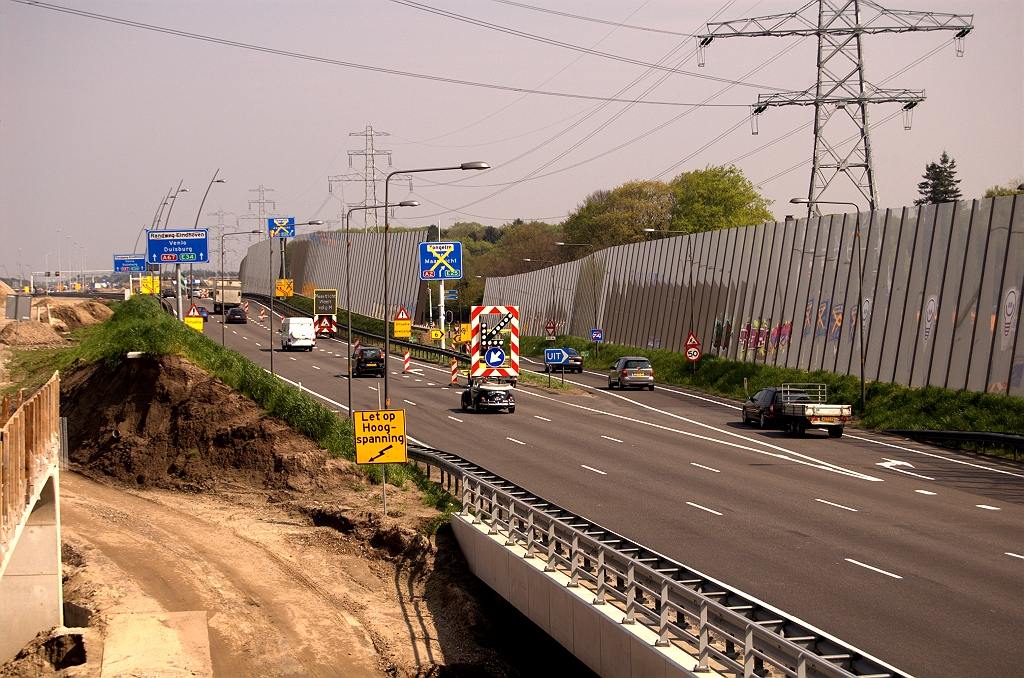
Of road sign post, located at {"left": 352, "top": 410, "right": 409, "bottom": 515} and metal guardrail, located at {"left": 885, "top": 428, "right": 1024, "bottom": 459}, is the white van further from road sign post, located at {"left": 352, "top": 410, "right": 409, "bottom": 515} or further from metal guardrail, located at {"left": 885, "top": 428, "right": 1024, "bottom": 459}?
road sign post, located at {"left": 352, "top": 410, "right": 409, "bottom": 515}

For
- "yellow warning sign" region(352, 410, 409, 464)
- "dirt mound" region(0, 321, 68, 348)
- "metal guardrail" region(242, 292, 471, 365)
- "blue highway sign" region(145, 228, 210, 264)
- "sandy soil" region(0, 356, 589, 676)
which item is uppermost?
"blue highway sign" region(145, 228, 210, 264)

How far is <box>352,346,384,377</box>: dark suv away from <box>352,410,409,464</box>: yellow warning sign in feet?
126

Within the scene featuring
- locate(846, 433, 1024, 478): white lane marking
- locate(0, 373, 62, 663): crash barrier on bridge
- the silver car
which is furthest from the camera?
the silver car

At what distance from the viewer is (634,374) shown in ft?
186

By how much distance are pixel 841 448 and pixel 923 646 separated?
22.4 meters

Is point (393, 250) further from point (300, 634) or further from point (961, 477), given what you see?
point (300, 634)

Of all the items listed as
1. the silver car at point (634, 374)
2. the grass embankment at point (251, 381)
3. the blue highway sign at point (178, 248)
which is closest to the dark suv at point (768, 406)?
the silver car at point (634, 374)

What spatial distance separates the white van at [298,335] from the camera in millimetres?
77000

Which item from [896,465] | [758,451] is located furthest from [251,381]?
[896,465]

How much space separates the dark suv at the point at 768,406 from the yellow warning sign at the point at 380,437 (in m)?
21.2

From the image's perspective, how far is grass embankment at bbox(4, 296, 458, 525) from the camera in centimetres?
2692

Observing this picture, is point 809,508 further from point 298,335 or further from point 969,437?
point 298,335

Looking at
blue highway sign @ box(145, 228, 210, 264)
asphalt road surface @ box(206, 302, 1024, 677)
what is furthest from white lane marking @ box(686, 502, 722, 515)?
blue highway sign @ box(145, 228, 210, 264)

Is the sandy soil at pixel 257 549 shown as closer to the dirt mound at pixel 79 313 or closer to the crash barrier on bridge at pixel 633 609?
the crash barrier on bridge at pixel 633 609
